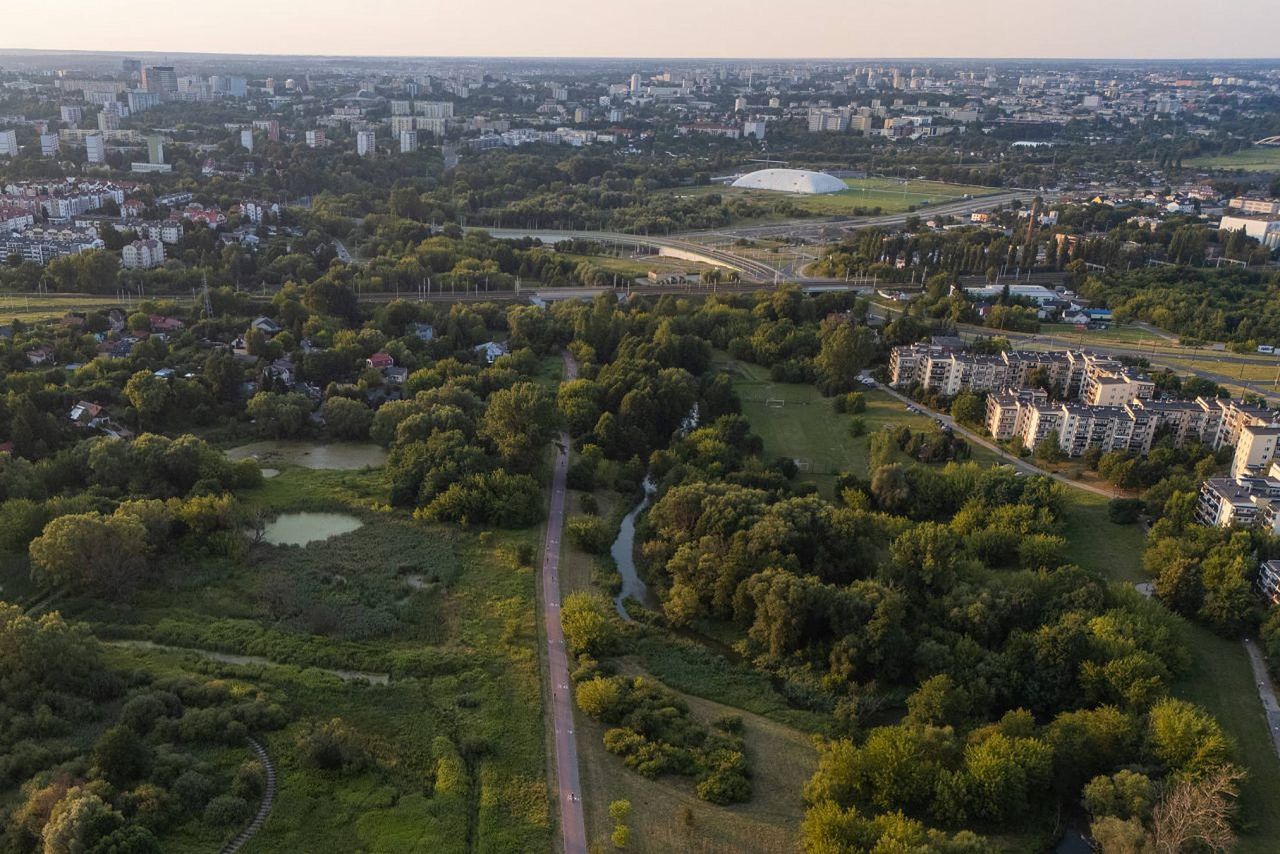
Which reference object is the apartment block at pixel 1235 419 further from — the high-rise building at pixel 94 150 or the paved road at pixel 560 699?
the high-rise building at pixel 94 150

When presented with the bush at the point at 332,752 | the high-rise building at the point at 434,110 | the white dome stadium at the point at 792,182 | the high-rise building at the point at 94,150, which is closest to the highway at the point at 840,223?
the white dome stadium at the point at 792,182

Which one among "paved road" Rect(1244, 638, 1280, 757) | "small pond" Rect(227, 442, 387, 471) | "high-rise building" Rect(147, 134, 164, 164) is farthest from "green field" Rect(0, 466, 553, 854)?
"high-rise building" Rect(147, 134, 164, 164)

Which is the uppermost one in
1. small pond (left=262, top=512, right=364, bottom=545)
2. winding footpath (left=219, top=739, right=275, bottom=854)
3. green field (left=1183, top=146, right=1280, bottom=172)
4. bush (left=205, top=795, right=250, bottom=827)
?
green field (left=1183, top=146, right=1280, bottom=172)

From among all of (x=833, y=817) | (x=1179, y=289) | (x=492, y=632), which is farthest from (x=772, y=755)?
(x=1179, y=289)

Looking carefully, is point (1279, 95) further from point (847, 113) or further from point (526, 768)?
point (526, 768)

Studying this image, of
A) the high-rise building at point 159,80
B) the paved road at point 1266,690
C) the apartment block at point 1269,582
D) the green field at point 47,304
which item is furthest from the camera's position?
the high-rise building at point 159,80

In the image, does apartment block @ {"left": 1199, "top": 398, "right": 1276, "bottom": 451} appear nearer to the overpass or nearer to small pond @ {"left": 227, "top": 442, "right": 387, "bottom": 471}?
small pond @ {"left": 227, "top": 442, "right": 387, "bottom": 471}
